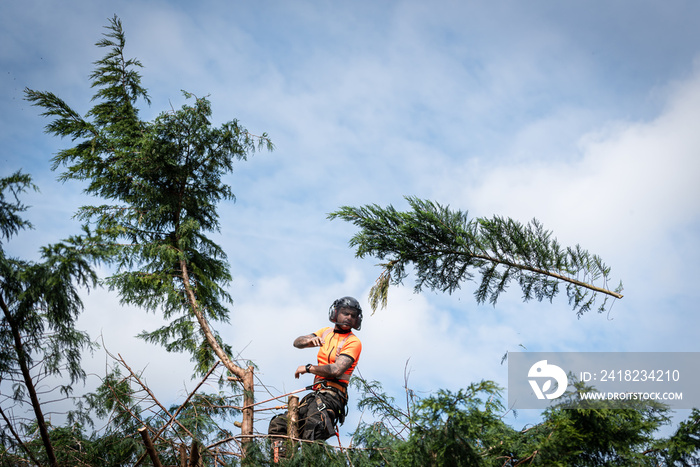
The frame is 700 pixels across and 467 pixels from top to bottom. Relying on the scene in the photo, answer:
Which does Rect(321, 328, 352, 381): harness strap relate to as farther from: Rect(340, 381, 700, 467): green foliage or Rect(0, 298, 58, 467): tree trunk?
Rect(0, 298, 58, 467): tree trunk

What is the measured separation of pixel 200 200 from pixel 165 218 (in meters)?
0.59

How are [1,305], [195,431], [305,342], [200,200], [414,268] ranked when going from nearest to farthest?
[1,305] < [195,431] < [305,342] < [414,268] < [200,200]

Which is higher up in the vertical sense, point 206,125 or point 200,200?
point 206,125

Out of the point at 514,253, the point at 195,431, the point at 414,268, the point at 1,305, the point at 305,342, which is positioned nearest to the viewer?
the point at 1,305

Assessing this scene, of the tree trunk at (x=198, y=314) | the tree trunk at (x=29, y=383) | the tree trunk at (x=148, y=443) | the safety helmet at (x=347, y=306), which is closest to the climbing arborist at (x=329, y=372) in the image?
the safety helmet at (x=347, y=306)

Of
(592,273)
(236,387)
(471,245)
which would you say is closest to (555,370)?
(592,273)

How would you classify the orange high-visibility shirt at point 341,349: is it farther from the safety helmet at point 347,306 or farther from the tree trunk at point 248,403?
the tree trunk at point 248,403

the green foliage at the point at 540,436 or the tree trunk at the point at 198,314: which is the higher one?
the tree trunk at the point at 198,314

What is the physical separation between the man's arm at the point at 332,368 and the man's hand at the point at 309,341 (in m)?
0.44

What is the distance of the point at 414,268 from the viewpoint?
8703 millimetres

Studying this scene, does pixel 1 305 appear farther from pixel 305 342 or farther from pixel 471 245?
pixel 471 245

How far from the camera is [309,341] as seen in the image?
6797mm

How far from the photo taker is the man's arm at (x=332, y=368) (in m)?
6.24

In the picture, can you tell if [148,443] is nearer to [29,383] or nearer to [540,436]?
[29,383]
